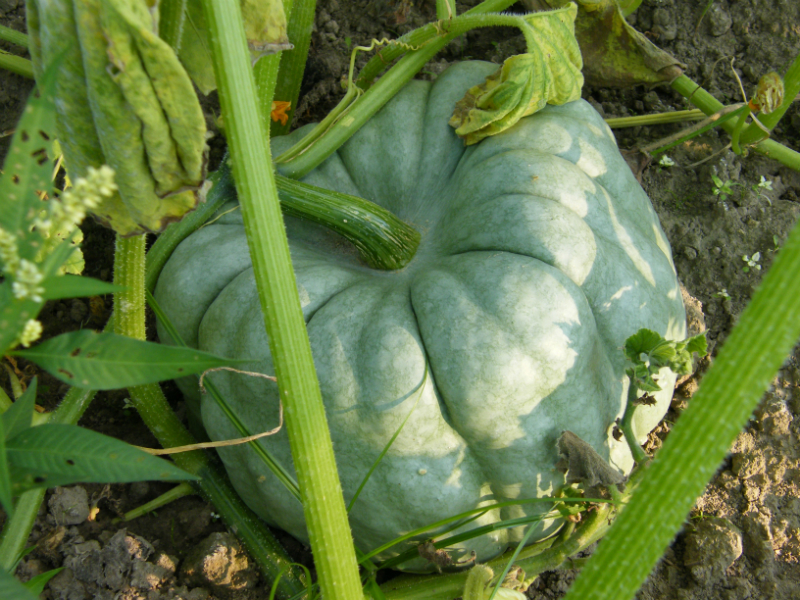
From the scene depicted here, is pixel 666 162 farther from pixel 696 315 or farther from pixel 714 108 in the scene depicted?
pixel 696 315

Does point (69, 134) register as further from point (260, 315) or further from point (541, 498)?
point (541, 498)

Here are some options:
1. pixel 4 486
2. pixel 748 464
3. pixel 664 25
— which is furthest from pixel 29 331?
pixel 664 25

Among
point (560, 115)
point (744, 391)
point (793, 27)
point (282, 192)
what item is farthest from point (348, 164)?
point (793, 27)

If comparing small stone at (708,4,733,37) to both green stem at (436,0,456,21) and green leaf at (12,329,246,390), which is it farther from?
A: green leaf at (12,329,246,390)

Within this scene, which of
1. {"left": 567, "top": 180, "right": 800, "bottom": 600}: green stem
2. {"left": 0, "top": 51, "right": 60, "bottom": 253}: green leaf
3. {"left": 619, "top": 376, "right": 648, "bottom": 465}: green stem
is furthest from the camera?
{"left": 619, "top": 376, "right": 648, "bottom": 465}: green stem

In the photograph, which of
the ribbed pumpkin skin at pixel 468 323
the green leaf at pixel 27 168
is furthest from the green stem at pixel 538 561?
the green leaf at pixel 27 168

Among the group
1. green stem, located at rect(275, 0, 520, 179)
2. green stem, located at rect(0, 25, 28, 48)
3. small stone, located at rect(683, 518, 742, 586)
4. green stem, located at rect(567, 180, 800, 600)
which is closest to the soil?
small stone, located at rect(683, 518, 742, 586)

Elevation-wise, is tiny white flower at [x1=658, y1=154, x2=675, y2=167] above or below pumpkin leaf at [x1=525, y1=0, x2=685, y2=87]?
below
